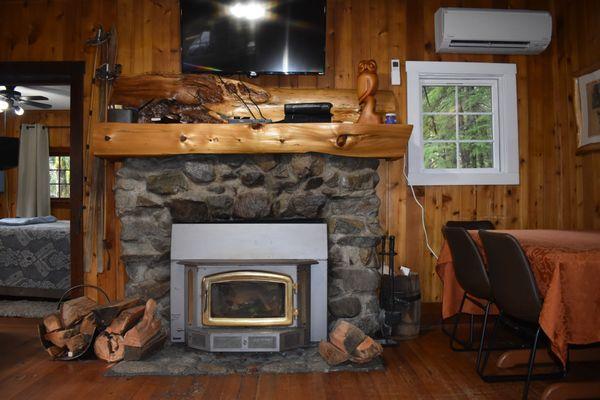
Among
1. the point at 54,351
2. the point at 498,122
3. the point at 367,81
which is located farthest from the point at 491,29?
the point at 54,351

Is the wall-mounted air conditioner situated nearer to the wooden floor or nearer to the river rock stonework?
the river rock stonework

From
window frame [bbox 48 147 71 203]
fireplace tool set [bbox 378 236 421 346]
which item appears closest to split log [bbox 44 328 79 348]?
fireplace tool set [bbox 378 236 421 346]

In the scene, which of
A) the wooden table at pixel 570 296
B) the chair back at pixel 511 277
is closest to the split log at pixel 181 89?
the chair back at pixel 511 277

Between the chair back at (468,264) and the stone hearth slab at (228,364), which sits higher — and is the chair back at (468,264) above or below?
above

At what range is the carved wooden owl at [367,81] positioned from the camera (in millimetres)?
2680

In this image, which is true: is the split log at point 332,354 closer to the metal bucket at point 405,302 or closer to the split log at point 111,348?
the metal bucket at point 405,302

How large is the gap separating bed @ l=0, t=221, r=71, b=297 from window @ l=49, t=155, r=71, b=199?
3575 mm

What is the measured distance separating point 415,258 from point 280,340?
1.28 m

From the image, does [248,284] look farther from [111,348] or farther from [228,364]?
[111,348]

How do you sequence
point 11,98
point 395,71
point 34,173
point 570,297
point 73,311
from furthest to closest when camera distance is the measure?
point 34,173 < point 11,98 < point 395,71 < point 73,311 < point 570,297

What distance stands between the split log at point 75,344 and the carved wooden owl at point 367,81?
2.25 m

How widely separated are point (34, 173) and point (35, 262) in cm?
382

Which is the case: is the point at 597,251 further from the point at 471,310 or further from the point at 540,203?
the point at 540,203

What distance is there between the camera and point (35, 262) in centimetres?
382
